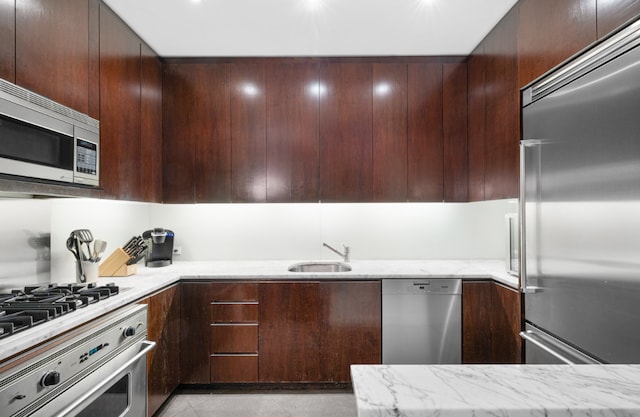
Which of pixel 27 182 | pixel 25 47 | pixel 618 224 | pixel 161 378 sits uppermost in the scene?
pixel 25 47

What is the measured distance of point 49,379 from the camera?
1.27 metres

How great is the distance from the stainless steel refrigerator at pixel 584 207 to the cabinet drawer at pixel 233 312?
1747 mm

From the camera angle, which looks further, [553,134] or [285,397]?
[285,397]

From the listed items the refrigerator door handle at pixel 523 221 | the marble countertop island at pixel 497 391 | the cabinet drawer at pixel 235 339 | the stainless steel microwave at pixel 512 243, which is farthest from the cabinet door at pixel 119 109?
the stainless steel microwave at pixel 512 243

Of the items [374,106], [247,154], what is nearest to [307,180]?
[247,154]

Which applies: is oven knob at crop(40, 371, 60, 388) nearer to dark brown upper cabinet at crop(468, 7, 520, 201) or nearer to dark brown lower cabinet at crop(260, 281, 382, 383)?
dark brown lower cabinet at crop(260, 281, 382, 383)

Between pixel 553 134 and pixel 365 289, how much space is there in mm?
1515

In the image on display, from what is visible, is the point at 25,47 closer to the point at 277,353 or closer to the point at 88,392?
the point at 88,392

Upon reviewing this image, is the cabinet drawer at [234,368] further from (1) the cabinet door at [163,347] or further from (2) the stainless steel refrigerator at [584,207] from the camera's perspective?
(2) the stainless steel refrigerator at [584,207]

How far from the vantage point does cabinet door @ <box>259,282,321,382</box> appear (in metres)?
2.54

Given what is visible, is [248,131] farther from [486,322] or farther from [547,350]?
[547,350]

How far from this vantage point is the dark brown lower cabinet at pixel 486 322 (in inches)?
88.2

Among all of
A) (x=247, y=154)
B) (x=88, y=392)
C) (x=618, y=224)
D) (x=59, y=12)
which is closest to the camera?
(x=618, y=224)

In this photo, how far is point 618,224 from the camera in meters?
1.25
